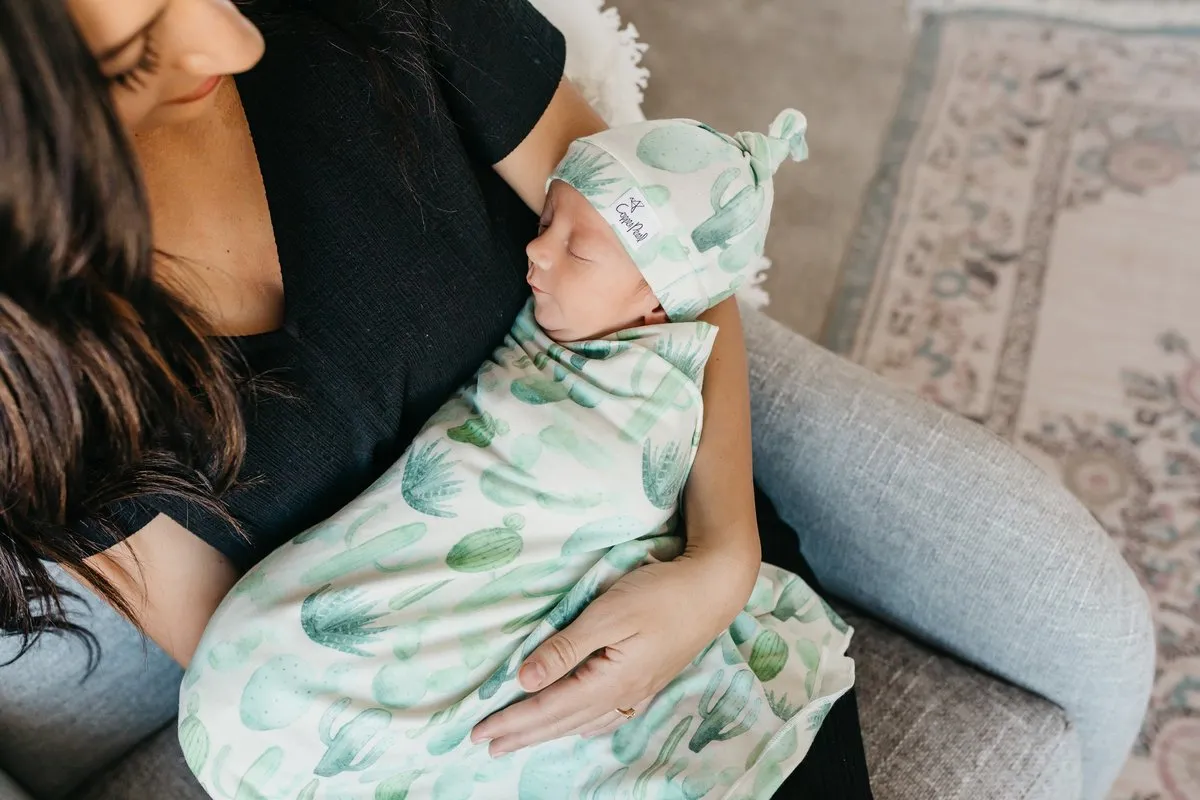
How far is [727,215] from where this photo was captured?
0.80m

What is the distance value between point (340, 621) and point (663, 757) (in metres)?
0.27

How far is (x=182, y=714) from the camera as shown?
694mm

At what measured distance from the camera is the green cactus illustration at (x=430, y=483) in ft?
2.37

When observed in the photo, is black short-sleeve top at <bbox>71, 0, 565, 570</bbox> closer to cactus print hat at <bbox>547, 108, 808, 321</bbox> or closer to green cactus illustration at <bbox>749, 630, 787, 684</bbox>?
cactus print hat at <bbox>547, 108, 808, 321</bbox>

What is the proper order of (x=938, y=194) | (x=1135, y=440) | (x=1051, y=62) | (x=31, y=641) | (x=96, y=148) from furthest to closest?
(x=1051, y=62) → (x=938, y=194) → (x=1135, y=440) → (x=31, y=641) → (x=96, y=148)

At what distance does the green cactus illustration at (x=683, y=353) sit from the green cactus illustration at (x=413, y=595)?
0.87ft

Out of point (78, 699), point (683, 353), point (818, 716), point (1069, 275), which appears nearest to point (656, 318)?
point (683, 353)

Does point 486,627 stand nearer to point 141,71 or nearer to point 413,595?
point 413,595

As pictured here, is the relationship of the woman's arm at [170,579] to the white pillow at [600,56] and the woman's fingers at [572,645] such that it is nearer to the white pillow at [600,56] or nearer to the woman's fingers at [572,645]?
the woman's fingers at [572,645]

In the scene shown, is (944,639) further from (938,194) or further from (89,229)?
(938,194)

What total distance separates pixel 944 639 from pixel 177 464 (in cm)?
73

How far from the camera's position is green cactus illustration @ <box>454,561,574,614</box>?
28.2 inches

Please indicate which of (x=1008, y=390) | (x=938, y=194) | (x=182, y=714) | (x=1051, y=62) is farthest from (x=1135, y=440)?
(x=182, y=714)

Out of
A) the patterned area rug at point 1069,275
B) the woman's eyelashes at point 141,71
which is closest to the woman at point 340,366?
the woman's eyelashes at point 141,71
